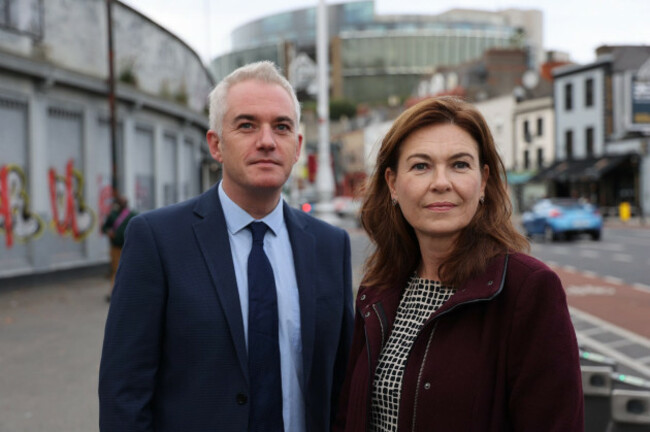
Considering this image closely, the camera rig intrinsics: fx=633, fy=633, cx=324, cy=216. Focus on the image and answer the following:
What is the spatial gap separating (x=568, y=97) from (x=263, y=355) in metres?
42.9

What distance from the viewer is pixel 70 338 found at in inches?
307

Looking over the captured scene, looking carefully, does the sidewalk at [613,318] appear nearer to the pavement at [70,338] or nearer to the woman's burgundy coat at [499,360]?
the pavement at [70,338]

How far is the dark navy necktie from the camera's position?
2.18m

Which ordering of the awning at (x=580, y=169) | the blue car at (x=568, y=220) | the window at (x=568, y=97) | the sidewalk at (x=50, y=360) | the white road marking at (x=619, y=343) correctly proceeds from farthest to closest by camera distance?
the window at (x=568, y=97), the awning at (x=580, y=169), the blue car at (x=568, y=220), the white road marking at (x=619, y=343), the sidewalk at (x=50, y=360)

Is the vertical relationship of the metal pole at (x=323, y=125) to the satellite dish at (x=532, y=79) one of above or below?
below

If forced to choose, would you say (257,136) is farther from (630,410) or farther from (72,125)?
(72,125)

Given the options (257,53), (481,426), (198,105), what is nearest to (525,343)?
(481,426)

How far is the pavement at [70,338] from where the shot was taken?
5.20 m

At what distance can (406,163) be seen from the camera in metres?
2.15

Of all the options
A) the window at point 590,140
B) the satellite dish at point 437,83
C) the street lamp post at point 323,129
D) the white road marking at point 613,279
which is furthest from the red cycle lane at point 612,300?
the satellite dish at point 437,83

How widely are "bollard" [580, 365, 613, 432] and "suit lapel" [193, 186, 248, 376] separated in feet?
6.91

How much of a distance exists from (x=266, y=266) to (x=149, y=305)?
1.41ft

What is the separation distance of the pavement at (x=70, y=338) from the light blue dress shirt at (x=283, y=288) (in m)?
3.14

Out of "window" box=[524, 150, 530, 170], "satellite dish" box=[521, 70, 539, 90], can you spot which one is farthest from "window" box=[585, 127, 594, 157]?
"satellite dish" box=[521, 70, 539, 90]
